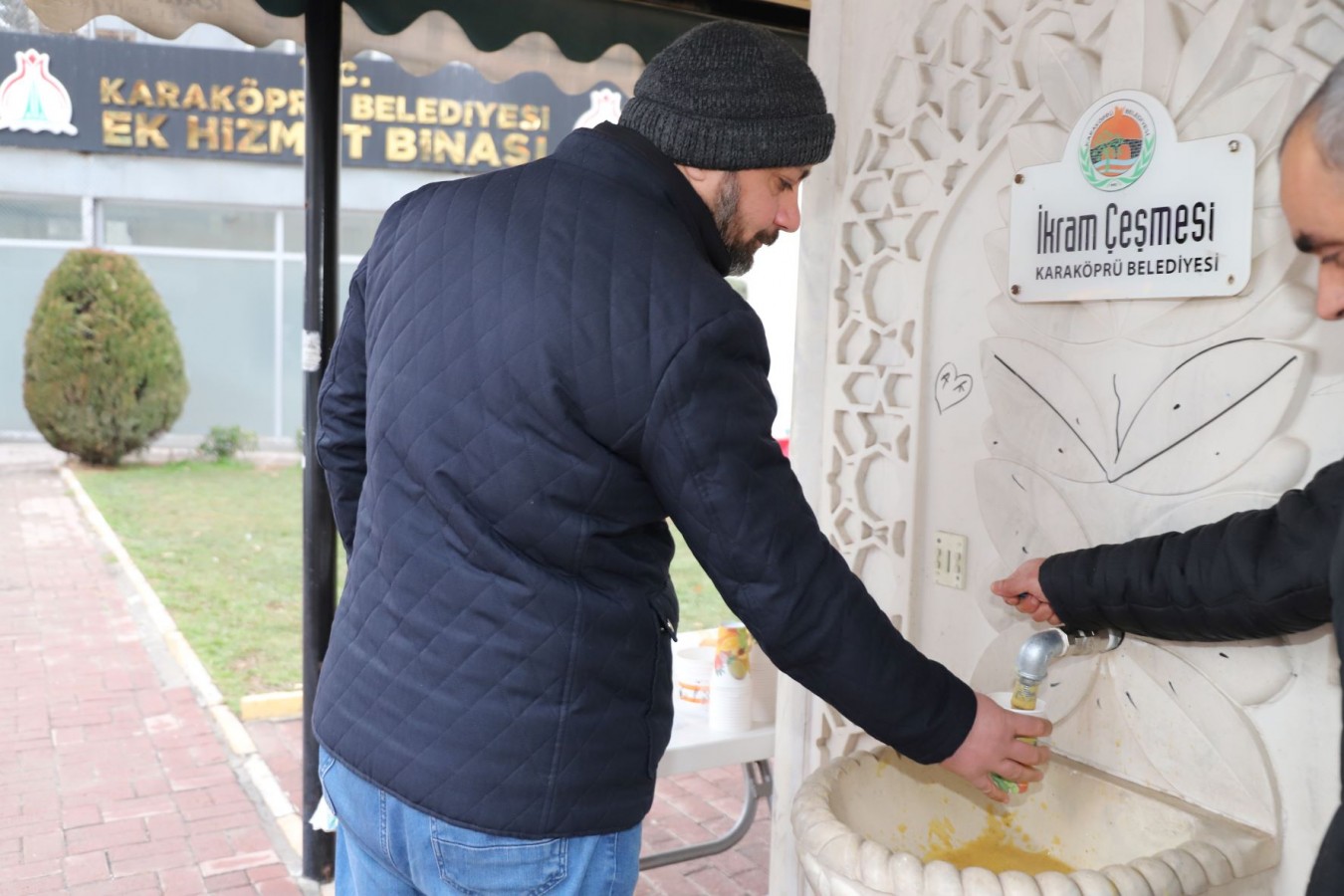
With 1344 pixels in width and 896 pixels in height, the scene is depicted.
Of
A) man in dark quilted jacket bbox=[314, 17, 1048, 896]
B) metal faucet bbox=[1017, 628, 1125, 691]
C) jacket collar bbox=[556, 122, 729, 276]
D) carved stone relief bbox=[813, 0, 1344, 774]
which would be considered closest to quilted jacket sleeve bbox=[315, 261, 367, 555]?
man in dark quilted jacket bbox=[314, 17, 1048, 896]

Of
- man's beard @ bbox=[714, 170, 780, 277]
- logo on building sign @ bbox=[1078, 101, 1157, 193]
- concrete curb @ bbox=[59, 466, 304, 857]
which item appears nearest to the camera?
man's beard @ bbox=[714, 170, 780, 277]

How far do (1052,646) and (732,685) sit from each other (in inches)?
53.6

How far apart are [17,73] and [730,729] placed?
13.9 m

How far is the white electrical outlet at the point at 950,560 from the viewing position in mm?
2602

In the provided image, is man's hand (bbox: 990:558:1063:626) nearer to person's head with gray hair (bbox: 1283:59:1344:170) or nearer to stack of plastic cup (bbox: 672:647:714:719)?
person's head with gray hair (bbox: 1283:59:1344:170)

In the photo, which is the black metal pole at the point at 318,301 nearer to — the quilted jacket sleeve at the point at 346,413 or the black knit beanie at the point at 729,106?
the quilted jacket sleeve at the point at 346,413

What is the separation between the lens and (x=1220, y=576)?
1874 mm

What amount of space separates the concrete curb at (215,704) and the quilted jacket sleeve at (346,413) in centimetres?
250

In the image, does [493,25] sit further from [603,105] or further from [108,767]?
[603,105]

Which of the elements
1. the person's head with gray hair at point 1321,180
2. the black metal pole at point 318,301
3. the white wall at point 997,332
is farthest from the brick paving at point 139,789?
the person's head with gray hair at point 1321,180

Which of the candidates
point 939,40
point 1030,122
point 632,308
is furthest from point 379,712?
point 939,40

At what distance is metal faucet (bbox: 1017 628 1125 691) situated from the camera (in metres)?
2.03

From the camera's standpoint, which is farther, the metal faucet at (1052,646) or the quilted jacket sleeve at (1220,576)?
the metal faucet at (1052,646)

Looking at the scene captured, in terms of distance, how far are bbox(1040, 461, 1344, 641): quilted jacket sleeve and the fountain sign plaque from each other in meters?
0.43
